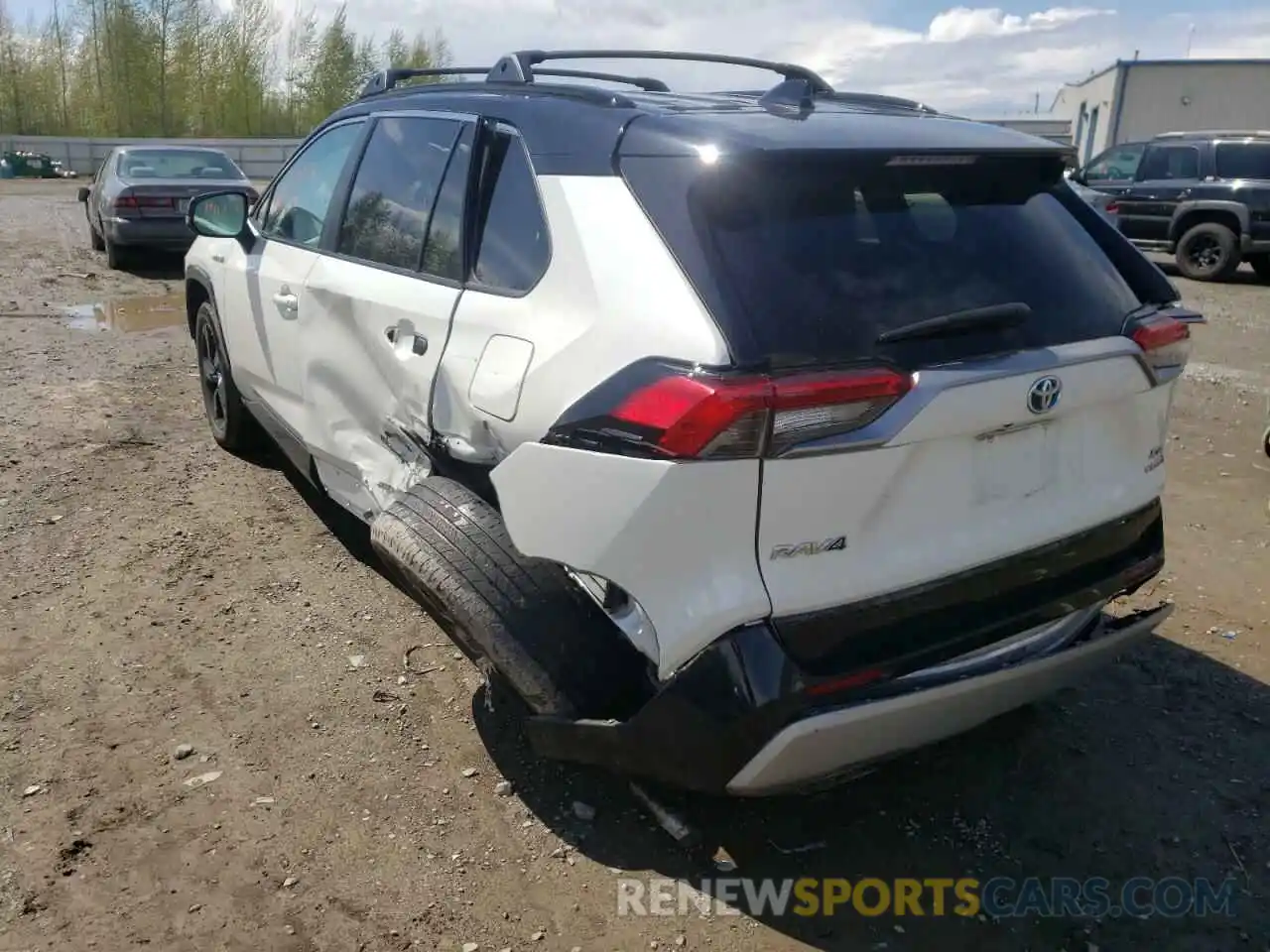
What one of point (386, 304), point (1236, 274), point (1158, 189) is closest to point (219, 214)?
point (386, 304)

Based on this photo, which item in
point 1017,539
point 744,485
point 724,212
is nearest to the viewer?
point 744,485

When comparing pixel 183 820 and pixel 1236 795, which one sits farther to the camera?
pixel 1236 795

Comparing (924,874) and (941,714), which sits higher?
(941,714)

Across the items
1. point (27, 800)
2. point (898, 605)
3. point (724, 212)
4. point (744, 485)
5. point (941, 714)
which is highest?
point (724, 212)

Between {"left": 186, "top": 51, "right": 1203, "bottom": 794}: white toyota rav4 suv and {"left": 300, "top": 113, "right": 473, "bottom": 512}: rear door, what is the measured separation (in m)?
0.03

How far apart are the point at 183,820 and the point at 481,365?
1.45m

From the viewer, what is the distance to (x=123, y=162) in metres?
12.9

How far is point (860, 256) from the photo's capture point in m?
2.33

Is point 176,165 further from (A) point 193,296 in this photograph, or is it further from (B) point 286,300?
(B) point 286,300

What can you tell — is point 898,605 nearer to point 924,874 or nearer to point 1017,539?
point 1017,539

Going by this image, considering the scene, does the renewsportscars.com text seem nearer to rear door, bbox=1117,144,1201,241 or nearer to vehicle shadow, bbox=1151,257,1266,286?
vehicle shadow, bbox=1151,257,1266,286

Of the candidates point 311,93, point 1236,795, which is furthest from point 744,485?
point 311,93

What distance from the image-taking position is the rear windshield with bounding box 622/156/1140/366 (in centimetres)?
219

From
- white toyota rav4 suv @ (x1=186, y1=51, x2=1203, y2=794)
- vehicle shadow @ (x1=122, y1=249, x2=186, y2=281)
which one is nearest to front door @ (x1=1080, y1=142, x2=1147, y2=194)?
vehicle shadow @ (x1=122, y1=249, x2=186, y2=281)
